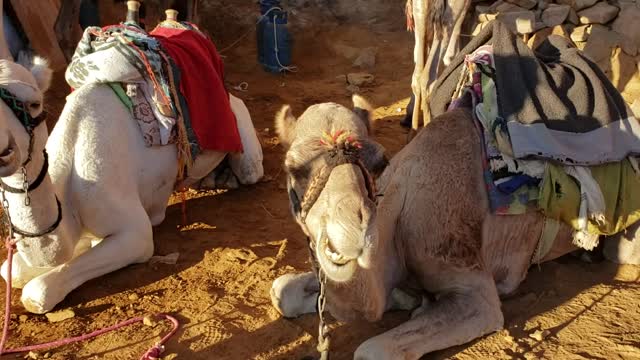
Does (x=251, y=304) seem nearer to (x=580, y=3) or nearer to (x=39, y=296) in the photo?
(x=39, y=296)

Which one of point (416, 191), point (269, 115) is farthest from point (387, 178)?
point (269, 115)

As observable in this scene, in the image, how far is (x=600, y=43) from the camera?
8672mm

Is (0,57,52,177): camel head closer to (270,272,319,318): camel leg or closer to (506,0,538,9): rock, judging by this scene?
(270,272,319,318): camel leg

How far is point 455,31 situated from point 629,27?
285cm

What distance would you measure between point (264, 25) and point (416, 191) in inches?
279

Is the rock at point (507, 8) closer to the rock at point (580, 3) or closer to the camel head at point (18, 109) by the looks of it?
the rock at point (580, 3)

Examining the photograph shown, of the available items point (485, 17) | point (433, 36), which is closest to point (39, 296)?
point (433, 36)

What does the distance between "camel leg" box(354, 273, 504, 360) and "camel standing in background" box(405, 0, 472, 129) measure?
11.7ft

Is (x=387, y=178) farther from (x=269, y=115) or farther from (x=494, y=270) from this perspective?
(x=269, y=115)

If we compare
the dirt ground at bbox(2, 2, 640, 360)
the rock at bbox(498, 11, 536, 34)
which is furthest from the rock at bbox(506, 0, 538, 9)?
the dirt ground at bbox(2, 2, 640, 360)

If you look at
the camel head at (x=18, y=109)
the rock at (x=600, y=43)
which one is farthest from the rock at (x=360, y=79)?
the camel head at (x=18, y=109)

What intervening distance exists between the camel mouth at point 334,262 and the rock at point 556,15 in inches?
285

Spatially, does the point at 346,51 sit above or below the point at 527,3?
below

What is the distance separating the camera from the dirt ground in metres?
3.78
